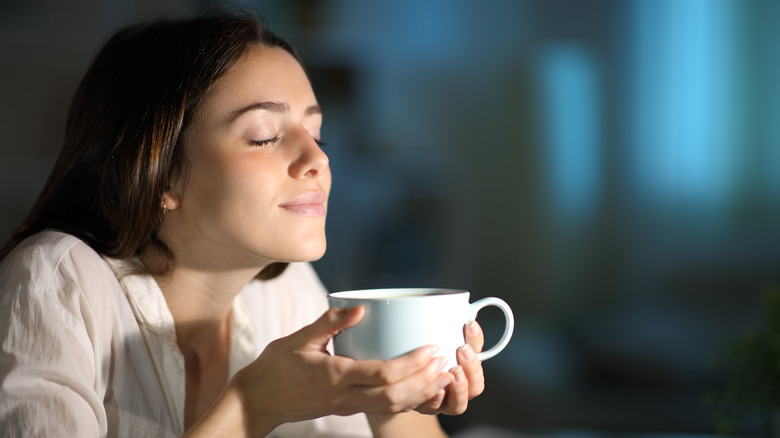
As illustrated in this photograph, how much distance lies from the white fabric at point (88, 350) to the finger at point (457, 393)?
0.38 meters

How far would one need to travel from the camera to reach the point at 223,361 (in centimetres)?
114

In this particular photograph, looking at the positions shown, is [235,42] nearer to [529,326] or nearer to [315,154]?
[315,154]

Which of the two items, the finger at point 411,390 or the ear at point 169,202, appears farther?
the ear at point 169,202

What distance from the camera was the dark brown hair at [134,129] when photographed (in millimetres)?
917

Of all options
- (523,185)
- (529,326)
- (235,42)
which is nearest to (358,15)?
(523,185)

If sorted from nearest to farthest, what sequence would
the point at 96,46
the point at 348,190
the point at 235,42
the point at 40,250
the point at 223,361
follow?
the point at 40,250 < the point at 235,42 < the point at 223,361 < the point at 96,46 < the point at 348,190

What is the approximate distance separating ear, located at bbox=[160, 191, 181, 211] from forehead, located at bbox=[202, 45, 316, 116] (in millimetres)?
130

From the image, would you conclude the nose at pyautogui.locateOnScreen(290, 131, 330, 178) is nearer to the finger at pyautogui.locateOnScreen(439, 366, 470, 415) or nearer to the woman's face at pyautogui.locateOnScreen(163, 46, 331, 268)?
the woman's face at pyautogui.locateOnScreen(163, 46, 331, 268)

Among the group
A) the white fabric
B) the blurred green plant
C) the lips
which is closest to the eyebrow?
the lips

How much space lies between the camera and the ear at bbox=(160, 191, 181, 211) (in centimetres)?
95

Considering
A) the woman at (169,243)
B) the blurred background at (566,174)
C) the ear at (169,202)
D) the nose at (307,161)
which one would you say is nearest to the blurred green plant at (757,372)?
the woman at (169,243)

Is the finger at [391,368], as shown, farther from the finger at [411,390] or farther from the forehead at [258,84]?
the forehead at [258,84]

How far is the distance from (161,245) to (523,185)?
1.67 m

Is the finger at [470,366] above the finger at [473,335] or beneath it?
beneath
